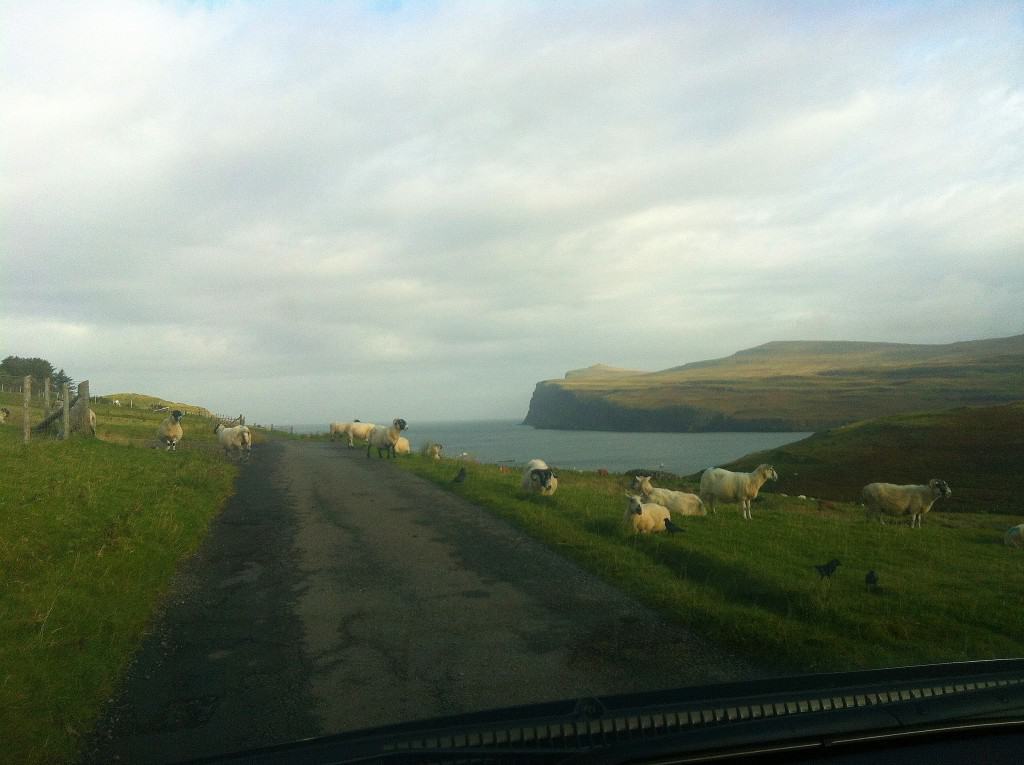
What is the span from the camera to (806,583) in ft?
31.9

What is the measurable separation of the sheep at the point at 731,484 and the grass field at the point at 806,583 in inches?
123

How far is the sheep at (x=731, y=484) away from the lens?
2139 cm

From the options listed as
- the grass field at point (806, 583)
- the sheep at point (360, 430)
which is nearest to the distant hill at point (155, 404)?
the sheep at point (360, 430)

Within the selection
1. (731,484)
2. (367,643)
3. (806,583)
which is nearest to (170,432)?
(731,484)

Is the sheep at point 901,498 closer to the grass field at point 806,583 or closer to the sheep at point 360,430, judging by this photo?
the grass field at point 806,583

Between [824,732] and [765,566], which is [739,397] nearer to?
[765,566]

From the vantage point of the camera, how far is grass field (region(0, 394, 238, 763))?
5.81 metres

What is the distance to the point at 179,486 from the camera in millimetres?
17578

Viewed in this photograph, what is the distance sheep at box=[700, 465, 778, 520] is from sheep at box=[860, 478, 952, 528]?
3812mm

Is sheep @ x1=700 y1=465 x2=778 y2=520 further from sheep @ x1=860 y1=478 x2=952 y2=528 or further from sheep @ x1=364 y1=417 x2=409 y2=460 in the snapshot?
sheep @ x1=364 y1=417 x2=409 y2=460

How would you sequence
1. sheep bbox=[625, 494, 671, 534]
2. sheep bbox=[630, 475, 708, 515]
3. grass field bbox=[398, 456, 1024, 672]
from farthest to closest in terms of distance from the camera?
1. sheep bbox=[630, 475, 708, 515]
2. sheep bbox=[625, 494, 671, 534]
3. grass field bbox=[398, 456, 1024, 672]

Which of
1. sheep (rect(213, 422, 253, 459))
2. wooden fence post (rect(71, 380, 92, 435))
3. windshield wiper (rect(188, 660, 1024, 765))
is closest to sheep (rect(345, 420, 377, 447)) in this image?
sheep (rect(213, 422, 253, 459))

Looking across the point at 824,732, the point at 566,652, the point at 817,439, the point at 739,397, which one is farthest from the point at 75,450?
the point at 739,397

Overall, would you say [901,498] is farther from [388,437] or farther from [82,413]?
[82,413]
